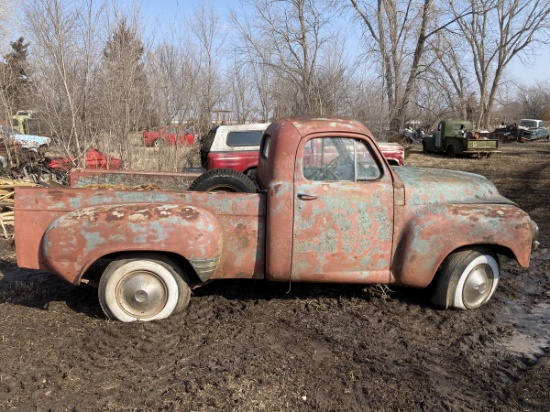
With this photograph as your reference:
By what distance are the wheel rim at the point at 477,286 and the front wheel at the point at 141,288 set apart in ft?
8.55

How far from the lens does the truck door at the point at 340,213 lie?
391cm

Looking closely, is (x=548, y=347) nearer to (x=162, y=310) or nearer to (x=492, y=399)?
(x=492, y=399)

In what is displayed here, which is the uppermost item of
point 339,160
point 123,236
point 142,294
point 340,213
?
point 339,160

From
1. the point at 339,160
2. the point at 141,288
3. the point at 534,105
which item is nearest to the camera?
the point at 141,288

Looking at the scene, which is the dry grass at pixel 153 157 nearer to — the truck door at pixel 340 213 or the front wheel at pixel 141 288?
the front wheel at pixel 141 288

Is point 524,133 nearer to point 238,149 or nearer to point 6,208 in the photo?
point 238,149

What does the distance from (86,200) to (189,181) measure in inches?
67.7

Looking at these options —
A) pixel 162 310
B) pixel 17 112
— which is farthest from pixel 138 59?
pixel 162 310

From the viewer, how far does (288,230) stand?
3.88 m

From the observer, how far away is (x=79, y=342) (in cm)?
359

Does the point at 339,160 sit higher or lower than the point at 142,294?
higher

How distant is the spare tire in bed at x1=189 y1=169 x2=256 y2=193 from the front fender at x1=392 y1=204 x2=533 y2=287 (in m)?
1.53

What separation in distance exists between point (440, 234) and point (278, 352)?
1.76 m

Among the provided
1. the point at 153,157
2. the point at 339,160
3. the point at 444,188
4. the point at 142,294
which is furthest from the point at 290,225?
the point at 153,157
